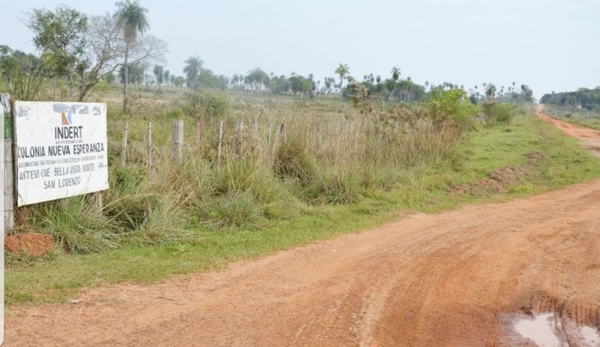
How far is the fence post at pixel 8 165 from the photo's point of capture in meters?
5.82

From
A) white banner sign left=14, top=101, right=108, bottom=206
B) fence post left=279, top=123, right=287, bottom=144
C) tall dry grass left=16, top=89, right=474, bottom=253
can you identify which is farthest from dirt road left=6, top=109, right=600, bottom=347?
fence post left=279, top=123, right=287, bottom=144

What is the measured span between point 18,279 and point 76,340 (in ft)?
4.94

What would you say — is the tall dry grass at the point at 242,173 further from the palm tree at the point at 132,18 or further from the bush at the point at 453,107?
the palm tree at the point at 132,18

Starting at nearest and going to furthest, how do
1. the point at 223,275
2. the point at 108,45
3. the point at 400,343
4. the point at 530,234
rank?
the point at 400,343
the point at 223,275
the point at 530,234
the point at 108,45

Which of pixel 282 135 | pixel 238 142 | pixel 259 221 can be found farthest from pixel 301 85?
pixel 259 221

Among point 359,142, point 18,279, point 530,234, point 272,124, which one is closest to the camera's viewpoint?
point 18,279

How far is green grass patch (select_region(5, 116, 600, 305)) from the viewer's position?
5379mm

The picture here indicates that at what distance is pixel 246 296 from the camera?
16.8ft

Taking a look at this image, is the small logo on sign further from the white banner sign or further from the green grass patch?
the green grass patch

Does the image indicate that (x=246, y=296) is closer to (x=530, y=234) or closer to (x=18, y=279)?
(x=18, y=279)

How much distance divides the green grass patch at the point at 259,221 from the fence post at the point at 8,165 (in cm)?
57

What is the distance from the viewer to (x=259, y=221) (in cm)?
806

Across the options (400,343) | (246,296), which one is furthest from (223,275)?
(400,343)

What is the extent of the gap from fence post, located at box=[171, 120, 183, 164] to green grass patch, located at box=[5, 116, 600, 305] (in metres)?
0.69
